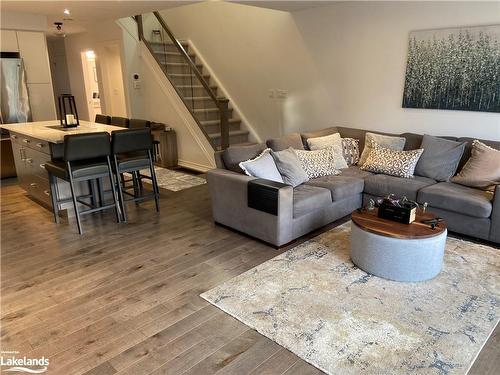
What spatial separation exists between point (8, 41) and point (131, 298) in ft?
18.0

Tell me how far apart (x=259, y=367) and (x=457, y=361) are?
1121 mm

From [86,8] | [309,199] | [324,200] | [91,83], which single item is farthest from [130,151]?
[91,83]

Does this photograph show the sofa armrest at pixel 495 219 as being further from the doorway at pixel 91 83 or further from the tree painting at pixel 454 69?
the doorway at pixel 91 83

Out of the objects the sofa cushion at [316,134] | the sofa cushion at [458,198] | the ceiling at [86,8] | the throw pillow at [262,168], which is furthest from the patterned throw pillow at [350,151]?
the ceiling at [86,8]

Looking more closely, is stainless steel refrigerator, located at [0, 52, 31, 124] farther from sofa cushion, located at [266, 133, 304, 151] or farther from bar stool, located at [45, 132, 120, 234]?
sofa cushion, located at [266, 133, 304, 151]

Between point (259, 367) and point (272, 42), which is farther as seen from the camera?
point (272, 42)

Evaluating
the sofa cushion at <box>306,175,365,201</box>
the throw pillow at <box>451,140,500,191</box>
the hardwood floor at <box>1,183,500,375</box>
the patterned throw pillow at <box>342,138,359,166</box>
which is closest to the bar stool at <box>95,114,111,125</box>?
the hardwood floor at <box>1,183,500,375</box>

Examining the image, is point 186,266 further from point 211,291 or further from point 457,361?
point 457,361

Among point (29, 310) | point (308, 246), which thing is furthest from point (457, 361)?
point (29, 310)

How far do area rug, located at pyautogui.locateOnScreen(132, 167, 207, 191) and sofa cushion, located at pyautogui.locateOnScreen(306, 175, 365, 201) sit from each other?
2192 millimetres

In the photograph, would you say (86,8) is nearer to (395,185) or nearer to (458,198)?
(395,185)

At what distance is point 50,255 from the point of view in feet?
11.1

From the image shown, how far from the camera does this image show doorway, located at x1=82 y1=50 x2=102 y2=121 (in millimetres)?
8459

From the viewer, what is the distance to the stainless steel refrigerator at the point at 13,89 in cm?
589
